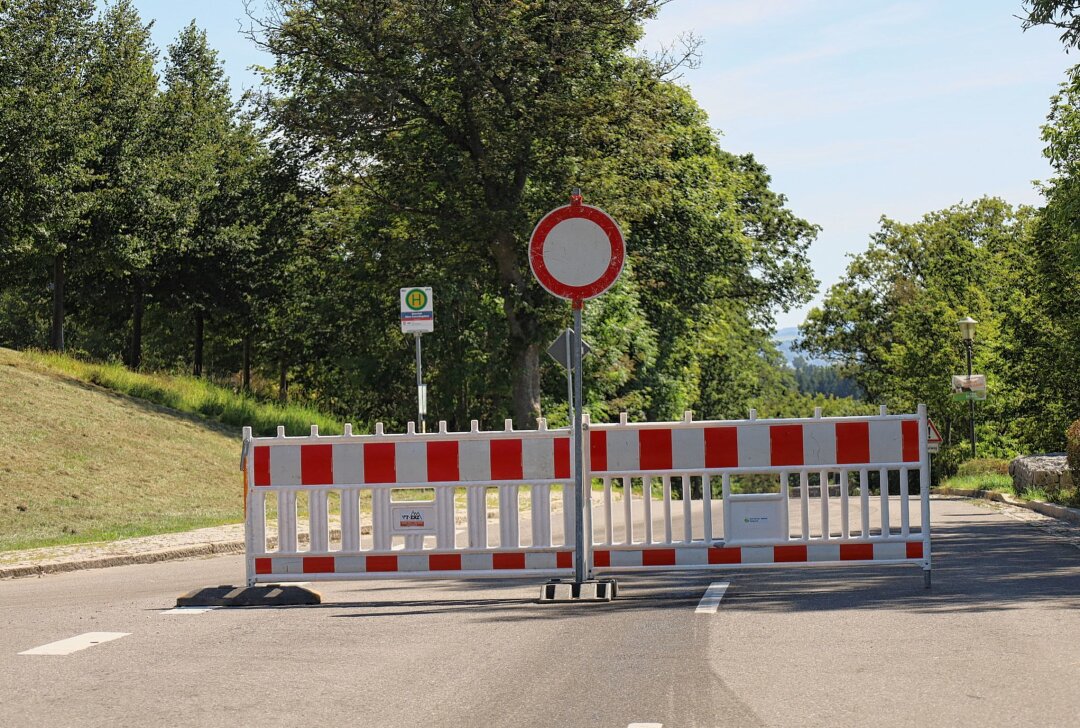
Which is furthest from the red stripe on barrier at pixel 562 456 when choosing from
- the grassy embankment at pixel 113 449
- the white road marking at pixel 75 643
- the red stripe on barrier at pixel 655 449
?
the grassy embankment at pixel 113 449

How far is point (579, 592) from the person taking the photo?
10.4 m

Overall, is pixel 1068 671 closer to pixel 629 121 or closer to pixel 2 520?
pixel 2 520

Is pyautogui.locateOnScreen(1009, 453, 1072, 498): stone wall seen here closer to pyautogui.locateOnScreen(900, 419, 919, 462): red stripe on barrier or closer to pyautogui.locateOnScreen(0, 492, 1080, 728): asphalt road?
pyautogui.locateOnScreen(0, 492, 1080, 728): asphalt road

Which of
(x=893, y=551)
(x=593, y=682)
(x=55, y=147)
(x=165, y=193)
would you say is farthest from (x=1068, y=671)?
(x=165, y=193)

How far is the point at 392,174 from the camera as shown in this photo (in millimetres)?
36406

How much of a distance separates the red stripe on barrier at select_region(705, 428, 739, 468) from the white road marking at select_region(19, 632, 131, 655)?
433 centimetres

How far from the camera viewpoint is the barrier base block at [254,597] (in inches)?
421

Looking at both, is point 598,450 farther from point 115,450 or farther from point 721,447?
point 115,450

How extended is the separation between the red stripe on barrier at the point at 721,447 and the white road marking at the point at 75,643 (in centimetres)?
433

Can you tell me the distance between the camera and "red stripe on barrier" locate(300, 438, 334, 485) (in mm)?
10891

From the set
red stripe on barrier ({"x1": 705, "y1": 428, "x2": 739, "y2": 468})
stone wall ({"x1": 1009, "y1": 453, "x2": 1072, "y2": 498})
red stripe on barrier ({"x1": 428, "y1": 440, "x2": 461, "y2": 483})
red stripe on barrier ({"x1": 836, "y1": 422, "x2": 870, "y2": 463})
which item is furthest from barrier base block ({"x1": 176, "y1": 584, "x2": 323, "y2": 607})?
stone wall ({"x1": 1009, "y1": 453, "x2": 1072, "y2": 498})

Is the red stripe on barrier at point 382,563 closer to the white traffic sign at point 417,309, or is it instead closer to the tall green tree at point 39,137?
the white traffic sign at point 417,309

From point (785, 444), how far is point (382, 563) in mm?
3179

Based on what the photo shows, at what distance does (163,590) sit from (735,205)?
3687 cm
